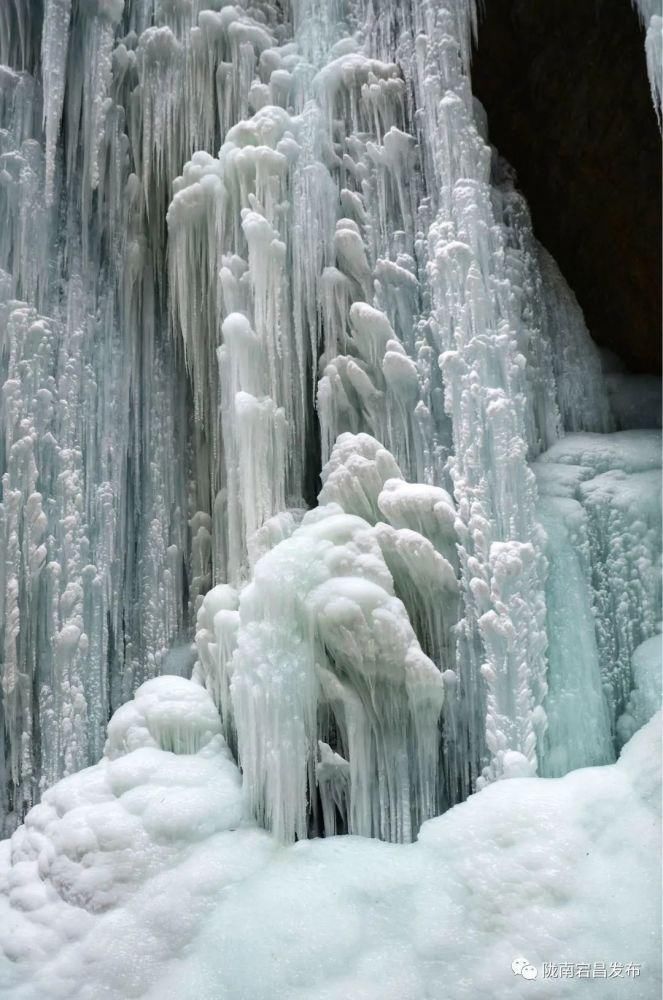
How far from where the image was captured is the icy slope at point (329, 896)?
3061 millimetres

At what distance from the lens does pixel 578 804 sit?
3.36 meters

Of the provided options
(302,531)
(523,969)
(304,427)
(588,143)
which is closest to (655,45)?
(588,143)

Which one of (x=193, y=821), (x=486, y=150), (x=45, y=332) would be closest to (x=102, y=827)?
(x=193, y=821)

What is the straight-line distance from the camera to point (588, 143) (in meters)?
5.18

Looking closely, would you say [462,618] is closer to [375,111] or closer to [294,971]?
[294,971]

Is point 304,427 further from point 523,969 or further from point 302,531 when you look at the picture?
point 523,969

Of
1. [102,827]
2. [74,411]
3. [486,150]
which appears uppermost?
[486,150]

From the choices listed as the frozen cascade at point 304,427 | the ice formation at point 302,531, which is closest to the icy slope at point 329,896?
the ice formation at point 302,531

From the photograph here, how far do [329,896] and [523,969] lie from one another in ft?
2.35

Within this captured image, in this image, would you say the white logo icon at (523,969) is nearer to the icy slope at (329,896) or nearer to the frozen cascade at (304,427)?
the icy slope at (329,896)

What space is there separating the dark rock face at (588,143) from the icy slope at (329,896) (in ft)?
9.13

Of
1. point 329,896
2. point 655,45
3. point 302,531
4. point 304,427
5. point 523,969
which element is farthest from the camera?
point 304,427

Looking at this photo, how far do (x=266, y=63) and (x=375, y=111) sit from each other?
722mm

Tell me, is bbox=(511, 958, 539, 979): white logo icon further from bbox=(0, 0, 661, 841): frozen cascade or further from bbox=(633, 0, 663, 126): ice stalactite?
bbox=(633, 0, 663, 126): ice stalactite
